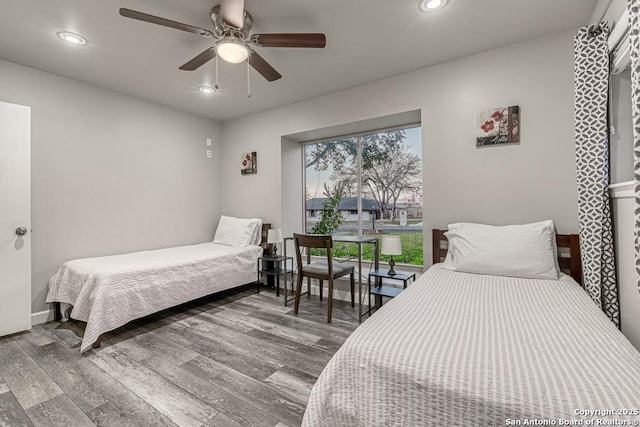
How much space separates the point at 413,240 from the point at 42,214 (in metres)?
3.96

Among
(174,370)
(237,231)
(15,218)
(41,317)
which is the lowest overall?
(174,370)

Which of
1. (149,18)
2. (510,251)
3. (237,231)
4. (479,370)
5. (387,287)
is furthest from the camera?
(237,231)

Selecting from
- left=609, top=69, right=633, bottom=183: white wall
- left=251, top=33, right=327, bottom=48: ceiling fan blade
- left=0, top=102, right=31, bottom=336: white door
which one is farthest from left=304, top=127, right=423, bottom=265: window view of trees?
left=0, top=102, right=31, bottom=336: white door

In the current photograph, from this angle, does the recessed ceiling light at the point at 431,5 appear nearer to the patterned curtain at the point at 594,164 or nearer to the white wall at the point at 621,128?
the patterned curtain at the point at 594,164

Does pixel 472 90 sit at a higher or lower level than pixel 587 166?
higher

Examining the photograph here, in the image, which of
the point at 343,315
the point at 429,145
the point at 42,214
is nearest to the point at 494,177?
the point at 429,145

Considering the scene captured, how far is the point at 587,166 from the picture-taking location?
1955 millimetres

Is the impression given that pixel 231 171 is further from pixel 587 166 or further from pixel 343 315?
pixel 587 166

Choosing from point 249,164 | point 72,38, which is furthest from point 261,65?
point 249,164

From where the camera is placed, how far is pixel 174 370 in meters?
2.04

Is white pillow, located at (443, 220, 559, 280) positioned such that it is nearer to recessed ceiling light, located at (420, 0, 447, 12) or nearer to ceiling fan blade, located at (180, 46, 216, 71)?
recessed ceiling light, located at (420, 0, 447, 12)

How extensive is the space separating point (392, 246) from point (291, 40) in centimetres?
191

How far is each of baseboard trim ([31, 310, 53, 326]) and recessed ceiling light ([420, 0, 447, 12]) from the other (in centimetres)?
434

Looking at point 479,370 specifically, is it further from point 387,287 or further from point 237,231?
point 237,231
